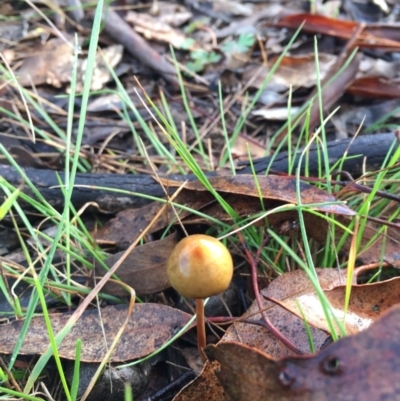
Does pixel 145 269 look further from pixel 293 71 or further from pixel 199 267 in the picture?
pixel 293 71

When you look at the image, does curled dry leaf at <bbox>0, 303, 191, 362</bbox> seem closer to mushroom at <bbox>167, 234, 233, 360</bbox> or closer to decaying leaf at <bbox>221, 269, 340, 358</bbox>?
decaying leaf at <bbox>221, 269, 340, 358</bbox>

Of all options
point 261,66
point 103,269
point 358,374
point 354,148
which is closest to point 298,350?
point 358,374

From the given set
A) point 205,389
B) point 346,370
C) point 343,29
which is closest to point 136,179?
point 205,389

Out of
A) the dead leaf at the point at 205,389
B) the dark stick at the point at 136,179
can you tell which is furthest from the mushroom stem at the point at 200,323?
the dark stick at the point at 136,179

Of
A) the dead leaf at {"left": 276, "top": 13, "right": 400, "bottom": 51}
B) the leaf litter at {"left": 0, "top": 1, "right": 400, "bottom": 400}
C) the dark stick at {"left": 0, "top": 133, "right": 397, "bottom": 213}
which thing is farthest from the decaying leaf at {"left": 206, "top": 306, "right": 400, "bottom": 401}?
the dead leaf at {"left": 276, "top": 13, "right": 400, "bottom": 51}

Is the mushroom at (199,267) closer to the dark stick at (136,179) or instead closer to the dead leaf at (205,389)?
the dead leaf at (205,389)

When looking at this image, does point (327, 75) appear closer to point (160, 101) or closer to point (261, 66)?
point (261, 66)
